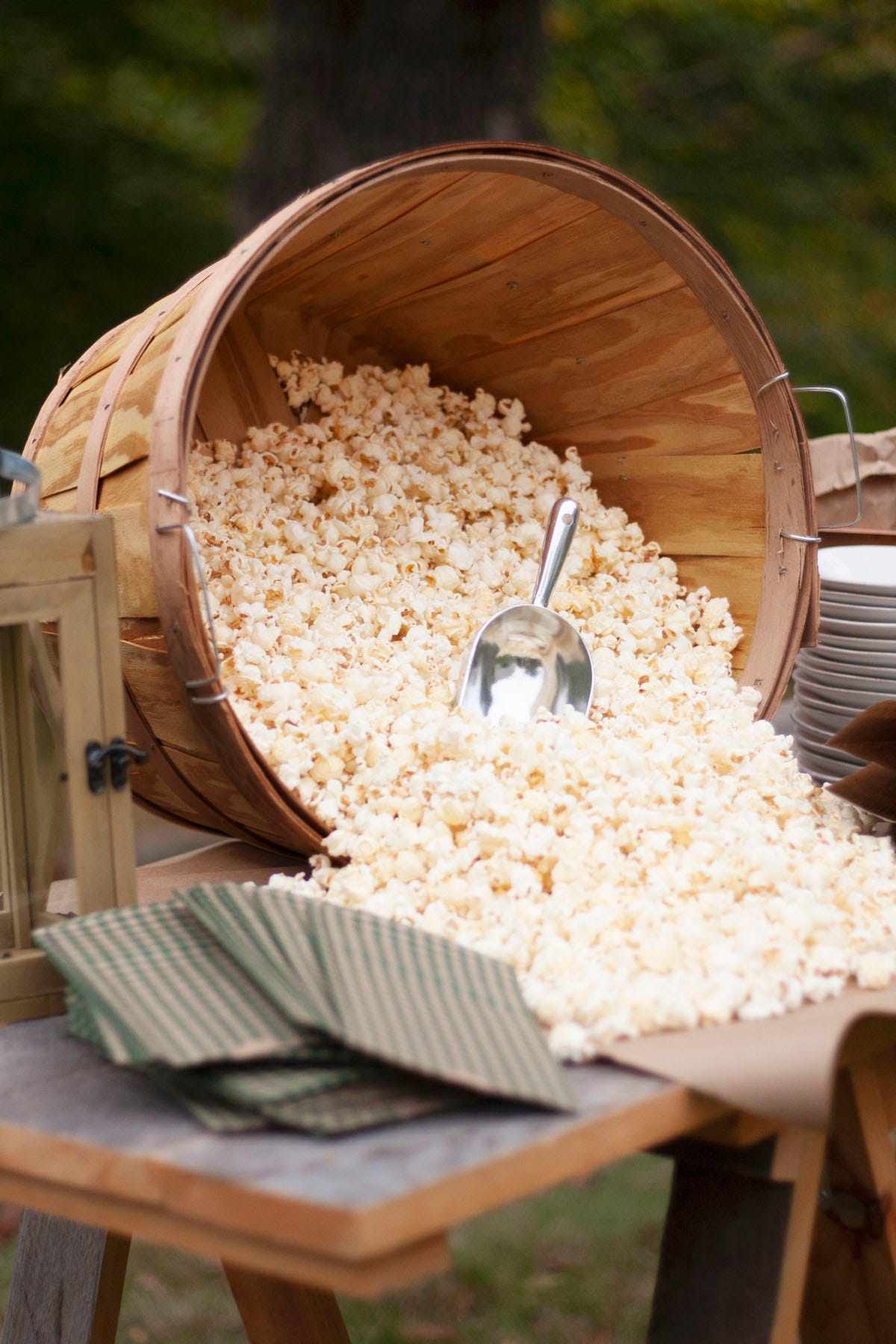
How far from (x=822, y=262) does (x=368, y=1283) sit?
6.70 meters

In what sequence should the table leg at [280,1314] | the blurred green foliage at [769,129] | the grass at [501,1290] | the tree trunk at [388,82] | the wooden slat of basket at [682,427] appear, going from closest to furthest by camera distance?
the table leg at [280,1314], the wooden slat of basket at [682,427], the grass at [501,1290], the tree trunk at [388,82], the blurred green foliage at [769,129]

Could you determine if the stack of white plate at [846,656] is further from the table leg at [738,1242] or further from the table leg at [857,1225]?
the table leg at [738,1242]

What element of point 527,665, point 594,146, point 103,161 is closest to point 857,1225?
point 527,665

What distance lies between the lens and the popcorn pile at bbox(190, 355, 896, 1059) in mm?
952

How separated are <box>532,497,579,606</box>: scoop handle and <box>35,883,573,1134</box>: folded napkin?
2.09 ft

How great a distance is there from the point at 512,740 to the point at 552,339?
663 millimetres

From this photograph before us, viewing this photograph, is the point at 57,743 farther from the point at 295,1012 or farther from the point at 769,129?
the point at 769,129

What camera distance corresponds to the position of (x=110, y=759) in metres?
0.96

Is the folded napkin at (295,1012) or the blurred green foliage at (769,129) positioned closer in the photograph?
the folded napkin at (295,1012)

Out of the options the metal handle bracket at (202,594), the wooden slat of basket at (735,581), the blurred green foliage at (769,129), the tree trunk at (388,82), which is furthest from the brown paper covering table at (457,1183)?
the blurred green foliage at (769,129)

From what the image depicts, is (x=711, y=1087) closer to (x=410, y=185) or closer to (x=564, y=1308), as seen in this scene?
(x=410, y=185)

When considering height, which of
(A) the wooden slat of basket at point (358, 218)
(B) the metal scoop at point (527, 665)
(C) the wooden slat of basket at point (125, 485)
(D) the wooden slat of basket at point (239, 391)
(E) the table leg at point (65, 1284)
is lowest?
(E) the table leg at point (65, 1284)

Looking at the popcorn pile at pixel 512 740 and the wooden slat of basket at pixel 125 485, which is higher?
the wooden slat of basket at pixel 125 485

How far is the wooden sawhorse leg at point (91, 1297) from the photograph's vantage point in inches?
46.4
